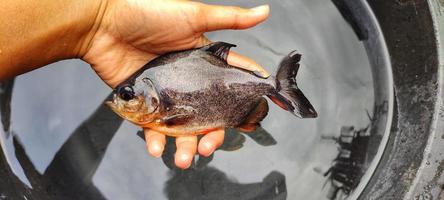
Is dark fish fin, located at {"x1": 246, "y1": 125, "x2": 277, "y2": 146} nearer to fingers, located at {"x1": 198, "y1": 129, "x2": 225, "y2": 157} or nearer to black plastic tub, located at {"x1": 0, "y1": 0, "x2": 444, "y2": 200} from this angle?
black plastic tub, located at {"x1": 0, "y1": 0, "x2": 444, "y2": 200}

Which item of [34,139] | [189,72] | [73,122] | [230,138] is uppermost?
[189,72]

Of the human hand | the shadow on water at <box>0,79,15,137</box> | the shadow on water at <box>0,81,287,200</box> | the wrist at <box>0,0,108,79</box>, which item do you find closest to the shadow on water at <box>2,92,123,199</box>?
the shadow on water at <box>0,81,287,200</box>

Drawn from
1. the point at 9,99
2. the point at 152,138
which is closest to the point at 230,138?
the point at 152,138

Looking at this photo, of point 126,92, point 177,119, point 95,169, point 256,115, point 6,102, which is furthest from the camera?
point 6,102

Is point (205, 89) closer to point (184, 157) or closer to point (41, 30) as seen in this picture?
point (184, 157)

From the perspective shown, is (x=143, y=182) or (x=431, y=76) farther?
(x=143, y=182)

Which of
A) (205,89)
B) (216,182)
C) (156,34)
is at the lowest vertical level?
(216,182)

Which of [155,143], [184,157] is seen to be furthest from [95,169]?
[184,157]

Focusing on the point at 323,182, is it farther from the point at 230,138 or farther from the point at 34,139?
the point at 34,139
